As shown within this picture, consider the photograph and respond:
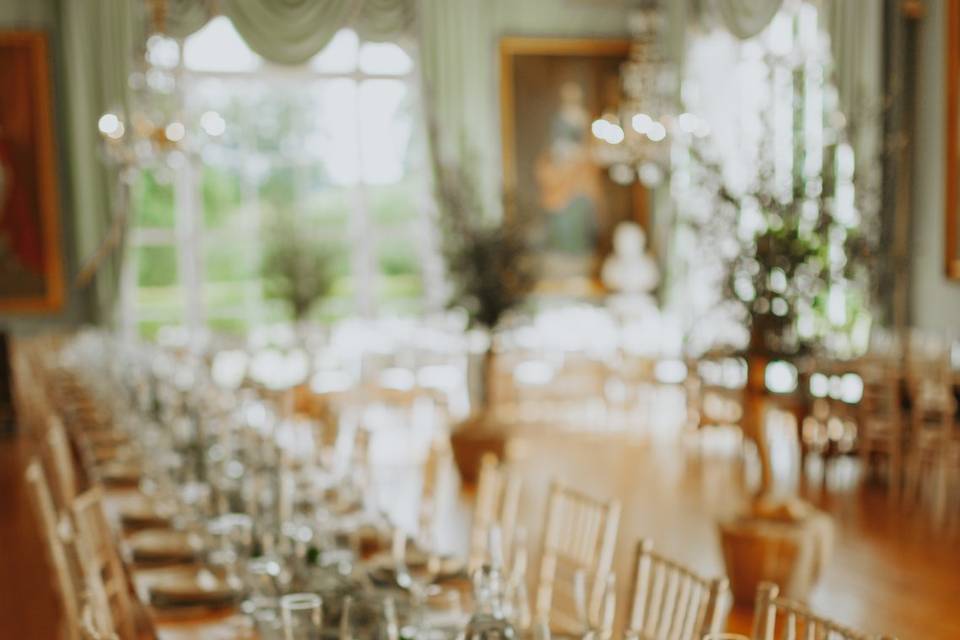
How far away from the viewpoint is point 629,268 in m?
12.0

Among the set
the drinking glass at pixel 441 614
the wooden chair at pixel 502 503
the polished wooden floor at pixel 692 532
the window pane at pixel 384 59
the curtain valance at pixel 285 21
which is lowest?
the polished wooden floor at pixel 692 532

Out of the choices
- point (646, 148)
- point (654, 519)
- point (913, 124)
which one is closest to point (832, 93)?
point (913, 124)

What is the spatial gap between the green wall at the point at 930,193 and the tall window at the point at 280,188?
15.4ft

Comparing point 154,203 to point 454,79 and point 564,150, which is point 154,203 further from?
point 564,150

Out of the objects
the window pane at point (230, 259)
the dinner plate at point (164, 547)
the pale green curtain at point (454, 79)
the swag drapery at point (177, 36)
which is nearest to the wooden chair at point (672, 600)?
the dinner plate at point (164, 547)

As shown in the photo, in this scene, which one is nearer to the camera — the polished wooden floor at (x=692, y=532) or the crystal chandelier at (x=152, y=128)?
the polished wooden floor at (x=692, y=532)

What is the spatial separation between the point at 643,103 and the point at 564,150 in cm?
143

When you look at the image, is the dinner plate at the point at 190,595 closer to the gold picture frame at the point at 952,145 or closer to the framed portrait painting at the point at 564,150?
the gold picture frame at the point at 952,145

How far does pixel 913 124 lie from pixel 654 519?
4.54 m

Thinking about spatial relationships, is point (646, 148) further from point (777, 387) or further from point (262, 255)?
point (262, 255)

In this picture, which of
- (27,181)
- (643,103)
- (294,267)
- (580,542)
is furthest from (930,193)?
(27,181)

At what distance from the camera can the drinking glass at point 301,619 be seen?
2.71m

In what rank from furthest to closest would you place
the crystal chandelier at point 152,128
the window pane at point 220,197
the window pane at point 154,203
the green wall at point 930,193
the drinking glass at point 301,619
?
the window pane at point 220,197 → the window pane at point 154,203 → the green wall at point 930,193 → the crystal chandelier at point 152,128 → the drinking glass at point 301,619

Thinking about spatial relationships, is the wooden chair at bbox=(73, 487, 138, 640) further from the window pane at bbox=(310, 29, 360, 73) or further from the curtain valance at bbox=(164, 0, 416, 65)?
the window pane at bbox=(310, 29, 360, 73)
